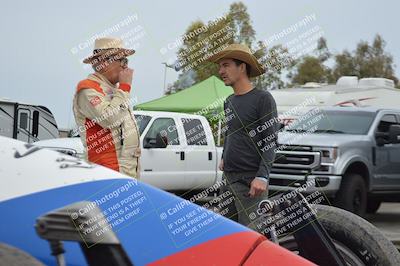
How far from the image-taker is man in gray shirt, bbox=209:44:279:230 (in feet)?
14.8

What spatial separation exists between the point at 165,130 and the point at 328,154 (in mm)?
3393

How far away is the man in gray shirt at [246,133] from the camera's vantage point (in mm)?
4520

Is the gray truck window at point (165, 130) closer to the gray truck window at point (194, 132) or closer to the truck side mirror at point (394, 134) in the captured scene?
the gray truck window at point (194, 132)

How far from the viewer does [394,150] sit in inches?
464

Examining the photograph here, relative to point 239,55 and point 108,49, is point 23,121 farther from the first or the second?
point 108,49

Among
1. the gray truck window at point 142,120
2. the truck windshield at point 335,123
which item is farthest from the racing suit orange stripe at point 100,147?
the gray truck window at point 142,120

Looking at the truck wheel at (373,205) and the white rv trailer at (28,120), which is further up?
the white rv trailer at (28,120)

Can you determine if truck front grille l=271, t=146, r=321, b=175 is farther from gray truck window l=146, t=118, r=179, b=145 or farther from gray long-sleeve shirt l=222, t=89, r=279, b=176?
gray long-sleeve shirt l=222, t=89, r=279, b=176

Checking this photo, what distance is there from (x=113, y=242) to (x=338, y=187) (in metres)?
8.87

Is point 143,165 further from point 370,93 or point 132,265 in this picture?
point 132,265

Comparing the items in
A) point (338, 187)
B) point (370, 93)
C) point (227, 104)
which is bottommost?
point (338, 187)

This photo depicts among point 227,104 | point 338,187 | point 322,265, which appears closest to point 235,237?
point 322,265

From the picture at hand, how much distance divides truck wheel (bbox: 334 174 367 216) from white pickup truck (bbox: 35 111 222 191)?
3.23 meters

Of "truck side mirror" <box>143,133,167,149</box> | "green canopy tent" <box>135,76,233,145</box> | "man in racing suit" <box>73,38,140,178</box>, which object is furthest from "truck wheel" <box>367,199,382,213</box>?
"man in racing suit" <box>73,38,140,178</box>
